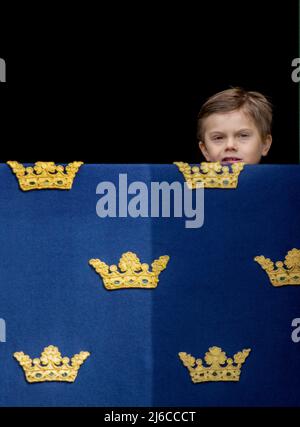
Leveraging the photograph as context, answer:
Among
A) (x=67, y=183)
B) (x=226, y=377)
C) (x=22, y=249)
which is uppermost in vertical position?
(x=67, y=183)

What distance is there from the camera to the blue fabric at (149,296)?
309 cm

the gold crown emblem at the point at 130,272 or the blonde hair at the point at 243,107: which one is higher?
the blonde hair at the point at 243,107

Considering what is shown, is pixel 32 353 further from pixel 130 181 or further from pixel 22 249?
pixel 130 181

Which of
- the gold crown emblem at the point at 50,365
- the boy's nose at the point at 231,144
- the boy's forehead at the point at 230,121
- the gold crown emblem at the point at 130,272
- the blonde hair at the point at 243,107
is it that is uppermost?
the blonde hair at the point at 243,107

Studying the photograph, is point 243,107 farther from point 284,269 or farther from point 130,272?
point 130,272

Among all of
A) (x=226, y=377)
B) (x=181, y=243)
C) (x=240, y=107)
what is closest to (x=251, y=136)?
(x=240, y=107)

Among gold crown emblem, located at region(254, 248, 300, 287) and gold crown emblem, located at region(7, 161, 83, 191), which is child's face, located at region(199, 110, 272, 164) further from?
gold crown emblem, located at region(7, 161, 83, 191)

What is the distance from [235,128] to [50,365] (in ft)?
3.88

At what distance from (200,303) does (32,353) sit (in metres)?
0.54

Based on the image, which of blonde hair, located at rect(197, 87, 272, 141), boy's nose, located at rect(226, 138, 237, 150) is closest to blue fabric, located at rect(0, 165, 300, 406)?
boy's nose, located at rect(226, 138, 237, 150)

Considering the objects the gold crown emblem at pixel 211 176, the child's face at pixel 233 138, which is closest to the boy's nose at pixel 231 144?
the child's face at pixel 233 138

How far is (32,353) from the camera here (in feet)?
10.2

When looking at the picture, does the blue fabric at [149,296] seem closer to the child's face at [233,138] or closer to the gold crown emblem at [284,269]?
the gold crown emblem at [284,269]

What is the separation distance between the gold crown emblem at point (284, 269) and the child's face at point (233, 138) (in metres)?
0.67
